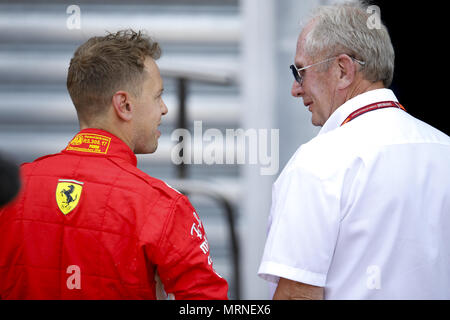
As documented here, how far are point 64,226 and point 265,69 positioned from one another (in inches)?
42.7

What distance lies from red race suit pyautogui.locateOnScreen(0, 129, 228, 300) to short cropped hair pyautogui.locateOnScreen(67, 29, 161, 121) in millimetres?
191

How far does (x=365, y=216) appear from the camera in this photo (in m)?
1.48

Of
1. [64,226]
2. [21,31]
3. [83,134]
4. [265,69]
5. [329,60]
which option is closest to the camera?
[64,226]

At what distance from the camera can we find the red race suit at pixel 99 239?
141 centimetres

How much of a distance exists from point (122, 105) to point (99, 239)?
0.40m

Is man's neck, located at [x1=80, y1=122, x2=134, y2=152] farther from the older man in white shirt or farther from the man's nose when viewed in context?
the man's nose

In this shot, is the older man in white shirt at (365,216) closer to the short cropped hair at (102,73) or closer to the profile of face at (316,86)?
the profile of face at (316,86)

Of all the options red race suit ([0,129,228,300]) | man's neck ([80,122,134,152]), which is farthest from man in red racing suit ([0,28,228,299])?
man's neck ([80,122,134,152])

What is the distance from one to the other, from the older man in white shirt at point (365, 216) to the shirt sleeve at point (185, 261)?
146 mm

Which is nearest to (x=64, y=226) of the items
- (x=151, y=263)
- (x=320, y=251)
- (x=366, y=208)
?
(x=151, y=263)

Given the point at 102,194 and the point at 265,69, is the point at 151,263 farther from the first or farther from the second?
the point at 265,69

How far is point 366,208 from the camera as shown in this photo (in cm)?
148

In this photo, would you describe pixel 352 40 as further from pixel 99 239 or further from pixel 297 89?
pixel 99 239

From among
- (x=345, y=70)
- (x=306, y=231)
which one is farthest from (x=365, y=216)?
(x=345, y=70)
